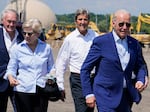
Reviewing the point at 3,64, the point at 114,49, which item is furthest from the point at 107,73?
the point at 3,64

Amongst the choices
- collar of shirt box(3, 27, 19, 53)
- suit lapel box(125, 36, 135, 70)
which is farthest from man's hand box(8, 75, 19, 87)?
suit lapel box(125, 36, 135, 70)

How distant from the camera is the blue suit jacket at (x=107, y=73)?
528 cm

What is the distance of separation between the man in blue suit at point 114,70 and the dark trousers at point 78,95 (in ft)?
4.24

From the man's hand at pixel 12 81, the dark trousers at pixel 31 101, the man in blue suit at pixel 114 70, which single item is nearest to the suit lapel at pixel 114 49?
the man in blue suit at pixel 114 70

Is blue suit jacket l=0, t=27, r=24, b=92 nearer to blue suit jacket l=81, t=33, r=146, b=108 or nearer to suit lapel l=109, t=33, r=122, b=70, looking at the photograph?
blue suit jacket l=81, t=33, r=146, b=108

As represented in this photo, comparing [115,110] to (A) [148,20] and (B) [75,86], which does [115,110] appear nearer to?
(B) [75,86]

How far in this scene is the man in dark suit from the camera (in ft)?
20.1

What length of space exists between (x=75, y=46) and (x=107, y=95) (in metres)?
1.68

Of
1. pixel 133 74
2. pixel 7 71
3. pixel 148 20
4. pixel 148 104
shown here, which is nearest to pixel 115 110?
pixel 133 74

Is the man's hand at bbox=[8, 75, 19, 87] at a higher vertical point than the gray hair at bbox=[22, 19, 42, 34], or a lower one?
lower

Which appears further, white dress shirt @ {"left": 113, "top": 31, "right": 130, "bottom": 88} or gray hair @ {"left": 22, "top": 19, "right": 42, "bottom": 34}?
gray hair @ {"left": 22, "top": 19, "right": 42, "bottom": 34}

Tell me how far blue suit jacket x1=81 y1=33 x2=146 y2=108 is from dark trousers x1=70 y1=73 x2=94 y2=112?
4.24ft

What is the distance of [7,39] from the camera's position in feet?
20.7

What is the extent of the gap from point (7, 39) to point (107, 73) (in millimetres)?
1610
